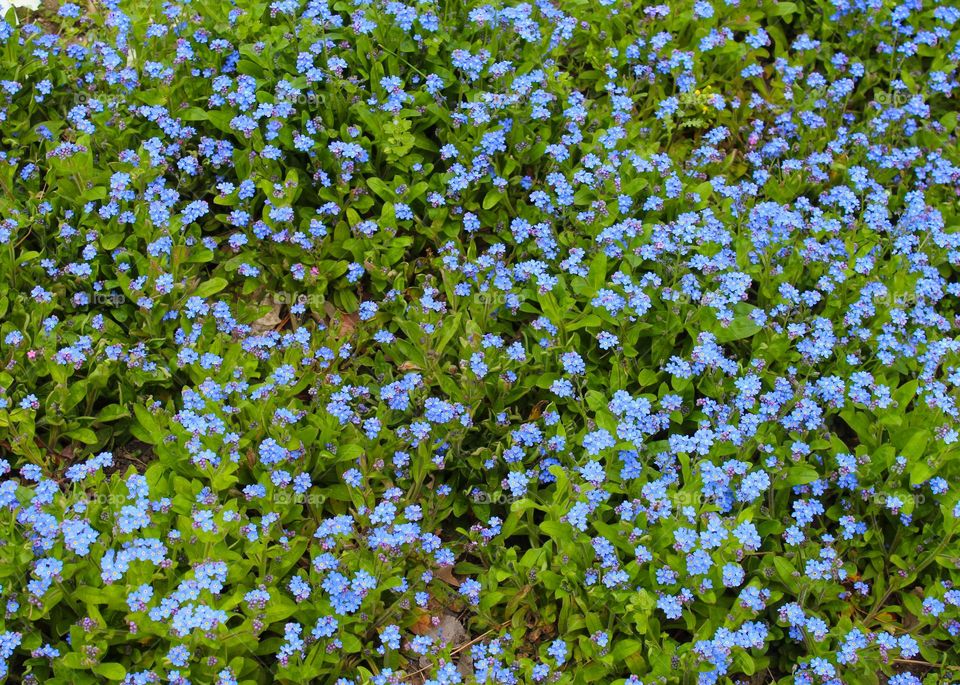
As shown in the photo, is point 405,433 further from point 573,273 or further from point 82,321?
point 82,321

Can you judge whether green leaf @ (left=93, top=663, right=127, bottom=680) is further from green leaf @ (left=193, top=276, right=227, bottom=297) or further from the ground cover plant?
green leaf @ (left=193, top=276, right=227, bottom=297)

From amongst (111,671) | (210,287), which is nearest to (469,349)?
(210,287)

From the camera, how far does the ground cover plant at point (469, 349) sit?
3732mm

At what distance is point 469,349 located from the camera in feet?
14.2

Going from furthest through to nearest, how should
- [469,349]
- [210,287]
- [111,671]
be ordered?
[210,287] < [469,349] < [111,671]

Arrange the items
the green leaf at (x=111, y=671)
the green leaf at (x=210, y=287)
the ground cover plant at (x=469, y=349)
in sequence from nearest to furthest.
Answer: the green leaf at (x=111, y=671) → the ground cover plant at (x=469, y=349) → the green leaf at (x=210, y=287)

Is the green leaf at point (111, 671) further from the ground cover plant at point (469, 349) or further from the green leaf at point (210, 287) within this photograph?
the green leaf at point (210, 287)

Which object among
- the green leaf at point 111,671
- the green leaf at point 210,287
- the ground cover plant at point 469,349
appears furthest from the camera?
the green leaf at point 210,287

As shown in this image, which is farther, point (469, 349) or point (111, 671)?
point (469, 349)

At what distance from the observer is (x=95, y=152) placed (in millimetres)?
4941

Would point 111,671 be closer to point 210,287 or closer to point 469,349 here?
point 210,287

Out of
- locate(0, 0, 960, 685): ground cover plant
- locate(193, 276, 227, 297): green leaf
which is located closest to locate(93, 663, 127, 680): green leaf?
locate(0, 0, 960, 685): ground cover plant

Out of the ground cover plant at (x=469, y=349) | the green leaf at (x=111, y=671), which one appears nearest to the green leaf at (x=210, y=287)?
the ground cover plant at (x=469, y=349)

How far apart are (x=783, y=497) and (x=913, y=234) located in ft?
5.71
